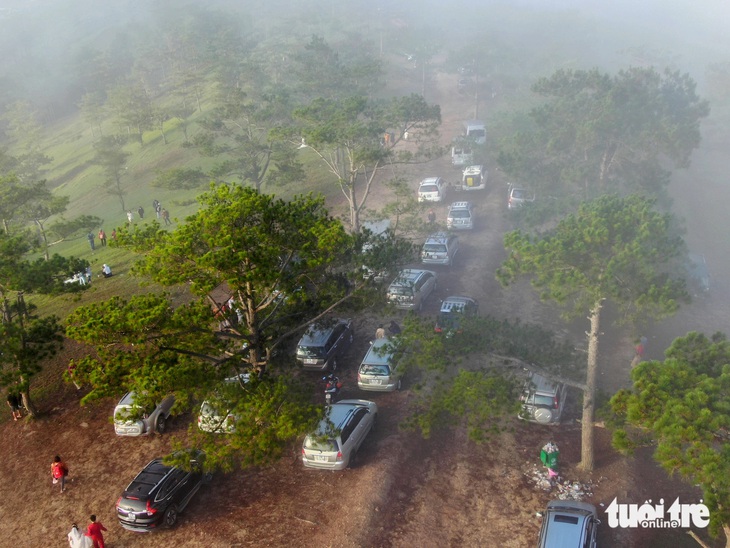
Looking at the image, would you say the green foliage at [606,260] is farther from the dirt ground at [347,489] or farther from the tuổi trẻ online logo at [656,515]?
the tuổi trẻ online logo at [656,515]

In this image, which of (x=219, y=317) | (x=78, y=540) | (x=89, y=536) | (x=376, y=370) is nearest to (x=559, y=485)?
(x=376, y=370)


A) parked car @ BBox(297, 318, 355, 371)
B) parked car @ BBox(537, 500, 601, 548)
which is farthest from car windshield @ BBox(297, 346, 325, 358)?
parked car @ BBox(537, 500, 601, 548)

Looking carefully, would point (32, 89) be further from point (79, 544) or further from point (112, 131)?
point (79, 544)

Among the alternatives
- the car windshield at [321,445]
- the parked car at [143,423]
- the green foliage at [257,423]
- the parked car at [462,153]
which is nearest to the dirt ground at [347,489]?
the parked car at [143,423]

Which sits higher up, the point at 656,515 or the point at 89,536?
the point at 89,536

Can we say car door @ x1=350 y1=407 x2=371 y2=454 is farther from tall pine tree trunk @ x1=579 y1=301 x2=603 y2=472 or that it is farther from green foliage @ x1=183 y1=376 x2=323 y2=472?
tall pine tree trunk @ x1=579 y1=301 x2=603 y2=472

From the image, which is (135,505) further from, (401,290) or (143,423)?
(401,290)
